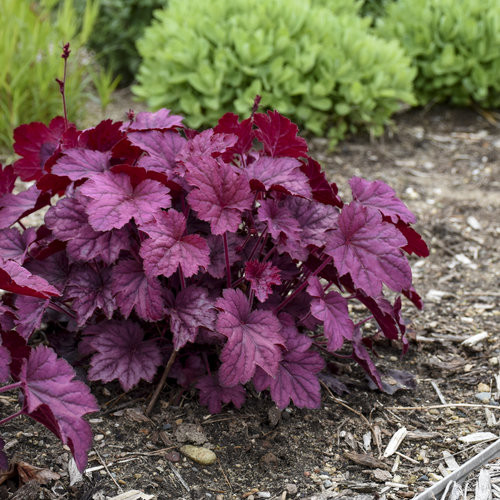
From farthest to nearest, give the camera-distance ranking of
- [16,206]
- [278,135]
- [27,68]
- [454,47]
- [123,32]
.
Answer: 1. [123,32]
2. [454,47]
3. [27,68]
4. [16,206]
5. [278,135]

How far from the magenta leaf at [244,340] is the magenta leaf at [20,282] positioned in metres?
0.42

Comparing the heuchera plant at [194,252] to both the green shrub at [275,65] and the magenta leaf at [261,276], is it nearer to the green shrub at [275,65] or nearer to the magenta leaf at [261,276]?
the magenta leaf at [261,276]

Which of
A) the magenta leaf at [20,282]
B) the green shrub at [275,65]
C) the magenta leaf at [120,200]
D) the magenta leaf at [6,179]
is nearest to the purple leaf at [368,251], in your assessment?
the magenta leaf at [120,200]

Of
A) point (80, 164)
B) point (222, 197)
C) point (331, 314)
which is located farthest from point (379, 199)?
point (80, 164)

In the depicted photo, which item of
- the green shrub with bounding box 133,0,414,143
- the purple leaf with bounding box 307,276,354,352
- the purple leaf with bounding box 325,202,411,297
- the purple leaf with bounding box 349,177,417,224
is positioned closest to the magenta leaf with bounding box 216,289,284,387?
the purple leaf with bounding box 307,276,354,352

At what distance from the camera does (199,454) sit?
178cm

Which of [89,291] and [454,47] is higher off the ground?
[454,47]

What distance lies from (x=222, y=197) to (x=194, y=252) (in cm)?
15

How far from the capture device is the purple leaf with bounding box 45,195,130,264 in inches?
64.7

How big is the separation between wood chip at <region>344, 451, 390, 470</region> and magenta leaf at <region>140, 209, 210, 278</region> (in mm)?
731

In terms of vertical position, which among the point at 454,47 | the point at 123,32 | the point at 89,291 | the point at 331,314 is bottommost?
the point at 123,32

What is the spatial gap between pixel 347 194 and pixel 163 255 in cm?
235

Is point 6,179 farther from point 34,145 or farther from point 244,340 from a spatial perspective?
point 244,340

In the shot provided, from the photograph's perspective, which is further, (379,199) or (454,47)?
(454,47)
